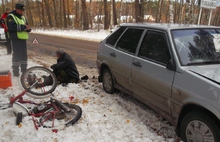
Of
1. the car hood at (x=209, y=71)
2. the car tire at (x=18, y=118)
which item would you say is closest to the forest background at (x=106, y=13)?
the car hood at (x=209, y=71)

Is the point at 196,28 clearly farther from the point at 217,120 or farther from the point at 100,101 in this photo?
the point at 100,101

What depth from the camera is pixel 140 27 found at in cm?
433

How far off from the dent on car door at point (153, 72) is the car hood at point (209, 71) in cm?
34

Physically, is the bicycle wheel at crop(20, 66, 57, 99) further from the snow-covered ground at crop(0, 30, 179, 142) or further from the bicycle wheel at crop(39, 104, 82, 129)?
the bicycle wheel at crop(39, 104, 82, 129)

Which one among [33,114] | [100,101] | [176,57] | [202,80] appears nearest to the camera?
[202,80]

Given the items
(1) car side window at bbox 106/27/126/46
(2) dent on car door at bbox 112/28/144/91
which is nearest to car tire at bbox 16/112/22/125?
(2) dent on car door at bbox 112/28/144/91

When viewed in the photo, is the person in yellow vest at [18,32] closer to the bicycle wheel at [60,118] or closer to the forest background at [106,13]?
the bicycle wheel at [60,118]

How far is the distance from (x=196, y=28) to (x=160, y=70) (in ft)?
3.42

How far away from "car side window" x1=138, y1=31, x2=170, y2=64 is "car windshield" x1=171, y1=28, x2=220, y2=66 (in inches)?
7.6

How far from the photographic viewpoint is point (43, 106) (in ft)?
13.5

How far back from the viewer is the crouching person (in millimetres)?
5828

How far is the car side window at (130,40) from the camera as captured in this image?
430 cm

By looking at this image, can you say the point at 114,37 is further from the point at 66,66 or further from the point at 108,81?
the point at 66,66

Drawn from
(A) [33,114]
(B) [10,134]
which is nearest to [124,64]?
(A) [33,114]
